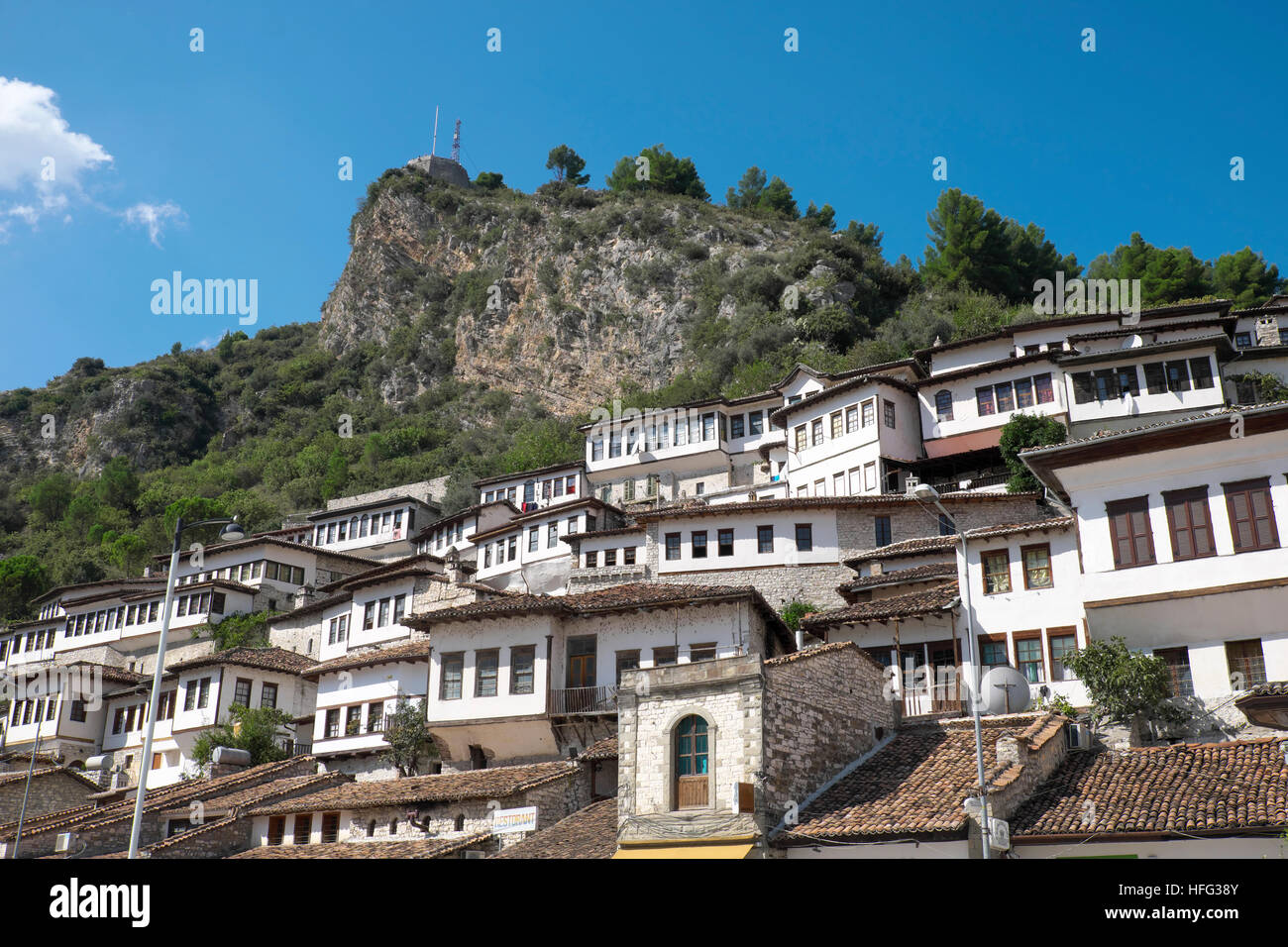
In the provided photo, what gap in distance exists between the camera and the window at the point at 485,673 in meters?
35.4

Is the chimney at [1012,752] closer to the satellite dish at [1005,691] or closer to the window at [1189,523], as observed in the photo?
the satellite dish at [1005,691]

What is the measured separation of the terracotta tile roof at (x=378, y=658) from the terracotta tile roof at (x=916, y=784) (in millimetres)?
18922

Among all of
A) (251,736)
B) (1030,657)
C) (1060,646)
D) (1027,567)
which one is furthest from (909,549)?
(251,736)

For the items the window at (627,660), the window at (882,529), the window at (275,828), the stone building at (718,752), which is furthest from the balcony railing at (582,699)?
the window at (882,529)

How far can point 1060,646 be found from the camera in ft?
97.3

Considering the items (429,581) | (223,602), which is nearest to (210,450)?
(223,602)

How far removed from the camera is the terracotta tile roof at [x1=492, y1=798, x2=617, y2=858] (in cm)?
2464

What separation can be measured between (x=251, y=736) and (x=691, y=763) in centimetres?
2790

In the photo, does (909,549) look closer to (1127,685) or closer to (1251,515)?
(1127,685)

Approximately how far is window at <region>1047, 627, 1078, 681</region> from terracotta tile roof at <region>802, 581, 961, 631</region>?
285 centimetres

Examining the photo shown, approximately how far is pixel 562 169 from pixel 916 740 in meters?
119

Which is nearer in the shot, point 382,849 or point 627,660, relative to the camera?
point 382,849
